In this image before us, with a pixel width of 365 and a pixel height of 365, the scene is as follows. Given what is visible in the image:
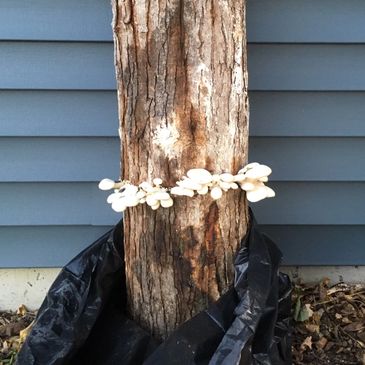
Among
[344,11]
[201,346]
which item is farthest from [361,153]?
[201,346]

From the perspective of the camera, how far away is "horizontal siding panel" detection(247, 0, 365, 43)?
2.11 meters

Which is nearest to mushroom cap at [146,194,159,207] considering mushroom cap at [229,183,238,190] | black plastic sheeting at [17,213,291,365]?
mushroom cap at [229,183,238,190]

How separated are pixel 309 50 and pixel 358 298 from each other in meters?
1.22

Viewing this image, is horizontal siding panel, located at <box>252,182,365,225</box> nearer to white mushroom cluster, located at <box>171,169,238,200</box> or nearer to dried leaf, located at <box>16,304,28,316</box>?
white mushroom cluster, located at <box>171,169,238,200</box>

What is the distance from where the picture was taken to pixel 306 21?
2129mm

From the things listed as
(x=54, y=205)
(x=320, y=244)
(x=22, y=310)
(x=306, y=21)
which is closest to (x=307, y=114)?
(x=306, y=21)

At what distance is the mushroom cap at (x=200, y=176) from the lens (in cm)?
152

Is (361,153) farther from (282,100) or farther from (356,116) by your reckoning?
(282,100)

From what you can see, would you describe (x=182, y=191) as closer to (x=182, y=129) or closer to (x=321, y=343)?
(x=182, y=129)

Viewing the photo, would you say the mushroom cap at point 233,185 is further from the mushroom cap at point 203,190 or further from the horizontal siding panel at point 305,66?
the horizontal siding panel at point 305,66

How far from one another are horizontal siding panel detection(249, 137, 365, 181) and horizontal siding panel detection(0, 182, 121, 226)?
0.75 metres

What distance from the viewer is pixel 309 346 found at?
88.0 inches

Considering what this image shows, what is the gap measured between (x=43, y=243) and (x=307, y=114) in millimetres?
1382

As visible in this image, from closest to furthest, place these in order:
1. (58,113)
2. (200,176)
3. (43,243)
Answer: (200,176) < (58,113) < (43,243)
